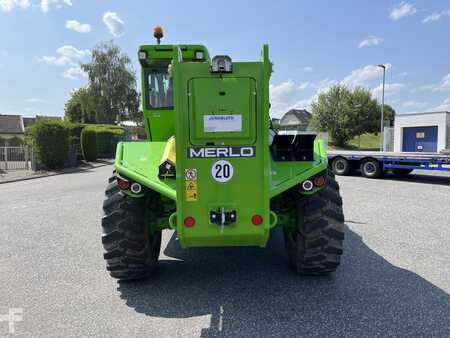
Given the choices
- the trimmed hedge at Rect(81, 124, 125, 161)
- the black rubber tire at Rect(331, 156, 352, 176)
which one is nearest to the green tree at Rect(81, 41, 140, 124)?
the trimmed hedge at Rect(81, 124, 125, 161)

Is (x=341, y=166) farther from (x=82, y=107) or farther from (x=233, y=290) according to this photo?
(x=82, y=107)

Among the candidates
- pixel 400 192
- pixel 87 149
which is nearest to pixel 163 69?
pixel 400 192

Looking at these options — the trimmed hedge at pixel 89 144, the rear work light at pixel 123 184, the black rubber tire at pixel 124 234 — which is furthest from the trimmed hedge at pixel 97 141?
the rear work light at pixel 123 184

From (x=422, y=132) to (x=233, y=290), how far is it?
26.4m

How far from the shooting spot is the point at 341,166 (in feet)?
45.3

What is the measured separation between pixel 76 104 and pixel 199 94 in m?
55.3

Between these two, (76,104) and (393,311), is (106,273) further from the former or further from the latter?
(76,104)

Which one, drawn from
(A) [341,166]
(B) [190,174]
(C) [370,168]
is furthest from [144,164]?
(A) [341,166]

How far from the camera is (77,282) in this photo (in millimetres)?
3881

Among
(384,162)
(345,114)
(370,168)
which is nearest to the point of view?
(384,162)

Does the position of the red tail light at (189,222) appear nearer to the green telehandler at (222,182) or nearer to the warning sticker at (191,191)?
the green telehandler at (222,182)

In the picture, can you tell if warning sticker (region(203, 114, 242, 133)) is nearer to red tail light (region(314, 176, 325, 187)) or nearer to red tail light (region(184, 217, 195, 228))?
red tail light (region(184, 217, 195, 228))

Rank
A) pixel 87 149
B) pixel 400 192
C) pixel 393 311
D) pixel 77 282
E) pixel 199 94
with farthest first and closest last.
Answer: pixel 87 149, pixel 400 192, pixel 77 282, pixel 393 311, pixel 199 94

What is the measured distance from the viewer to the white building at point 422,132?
23.9m
